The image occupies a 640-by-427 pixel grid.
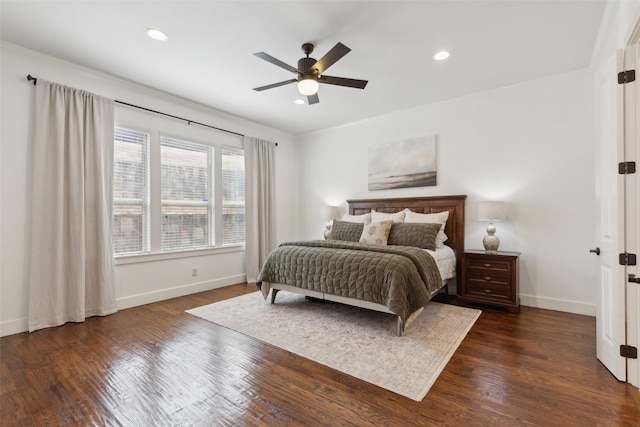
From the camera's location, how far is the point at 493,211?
11.6 ft

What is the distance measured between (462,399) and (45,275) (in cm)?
386

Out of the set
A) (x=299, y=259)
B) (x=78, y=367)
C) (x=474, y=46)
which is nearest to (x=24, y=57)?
(x=78, y=367)

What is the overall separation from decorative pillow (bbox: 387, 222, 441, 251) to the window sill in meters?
2.60

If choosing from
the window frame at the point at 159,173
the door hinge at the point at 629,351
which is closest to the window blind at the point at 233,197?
the window frame at the point at 159,173

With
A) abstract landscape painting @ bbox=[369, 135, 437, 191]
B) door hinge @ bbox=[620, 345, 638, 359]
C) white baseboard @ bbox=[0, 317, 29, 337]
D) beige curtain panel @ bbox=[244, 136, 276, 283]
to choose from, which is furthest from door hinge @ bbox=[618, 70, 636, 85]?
white baseboard @ bbox=[0, 317, 29, 337]

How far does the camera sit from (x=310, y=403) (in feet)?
5.74

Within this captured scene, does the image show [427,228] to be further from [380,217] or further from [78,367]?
[78,367]

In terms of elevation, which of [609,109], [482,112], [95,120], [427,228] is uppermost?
[482,112]

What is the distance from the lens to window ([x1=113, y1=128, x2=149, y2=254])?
360cm

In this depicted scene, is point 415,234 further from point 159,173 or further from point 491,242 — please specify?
point 159,173

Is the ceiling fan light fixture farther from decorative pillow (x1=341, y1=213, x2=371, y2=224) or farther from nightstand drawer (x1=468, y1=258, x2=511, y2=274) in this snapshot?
nightstand drawer (x1=468, y1=258, x2=511, y2=274)

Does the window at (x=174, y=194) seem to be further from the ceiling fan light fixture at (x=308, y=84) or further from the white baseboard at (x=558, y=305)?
the white baseboard at (x=558, y=305)

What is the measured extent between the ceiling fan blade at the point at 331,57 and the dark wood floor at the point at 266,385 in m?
2.43

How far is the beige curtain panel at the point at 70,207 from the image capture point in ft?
9.64
